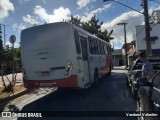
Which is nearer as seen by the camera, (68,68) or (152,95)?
(152,95)

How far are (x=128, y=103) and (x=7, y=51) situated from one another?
8.62 metres

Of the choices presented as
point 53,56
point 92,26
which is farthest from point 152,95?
point 92,26

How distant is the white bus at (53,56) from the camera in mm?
11570

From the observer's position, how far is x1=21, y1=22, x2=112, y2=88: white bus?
11570 millimetres

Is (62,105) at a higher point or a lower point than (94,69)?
lower

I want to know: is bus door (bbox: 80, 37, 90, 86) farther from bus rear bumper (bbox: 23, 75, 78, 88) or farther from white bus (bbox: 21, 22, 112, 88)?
bus rear bumper (bbox: 23, 75, 78, 88)

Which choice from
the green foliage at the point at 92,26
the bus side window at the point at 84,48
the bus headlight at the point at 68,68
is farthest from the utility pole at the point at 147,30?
the green foliage at the point at 92,26

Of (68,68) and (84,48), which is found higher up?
(84,48)

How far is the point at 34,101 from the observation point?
1215cm

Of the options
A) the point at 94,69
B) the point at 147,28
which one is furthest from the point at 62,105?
the point at 147,28

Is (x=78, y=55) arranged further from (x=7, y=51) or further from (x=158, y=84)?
(x=158, y=84)

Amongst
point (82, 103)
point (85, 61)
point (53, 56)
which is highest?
point (53, 56)

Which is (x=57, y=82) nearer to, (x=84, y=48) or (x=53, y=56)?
(x=53, y=56)

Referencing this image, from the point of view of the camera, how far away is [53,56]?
11.8 metres
